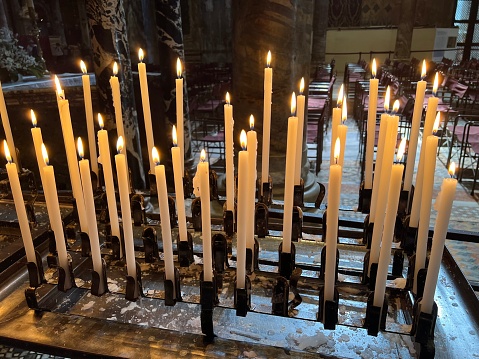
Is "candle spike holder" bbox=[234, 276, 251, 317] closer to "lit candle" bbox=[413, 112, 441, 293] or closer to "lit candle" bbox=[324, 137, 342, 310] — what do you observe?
"lit candle" bbox=[324, 137, 342, 310]

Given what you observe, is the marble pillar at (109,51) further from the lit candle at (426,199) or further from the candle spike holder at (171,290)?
the lit candle at (426,199)

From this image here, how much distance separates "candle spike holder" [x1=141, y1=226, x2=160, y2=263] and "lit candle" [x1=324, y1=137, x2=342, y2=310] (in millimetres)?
523

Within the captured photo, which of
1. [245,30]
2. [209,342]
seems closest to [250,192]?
[209,342]

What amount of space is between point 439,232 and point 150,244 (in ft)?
2.46

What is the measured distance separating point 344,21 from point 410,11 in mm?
3745

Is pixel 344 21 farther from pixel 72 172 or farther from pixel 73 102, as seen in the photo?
pixel 72 172

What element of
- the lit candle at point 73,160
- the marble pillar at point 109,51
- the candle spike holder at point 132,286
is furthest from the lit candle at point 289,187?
the marble pillar at point 109,51

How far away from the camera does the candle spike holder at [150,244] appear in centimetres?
113

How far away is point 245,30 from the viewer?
291 cm

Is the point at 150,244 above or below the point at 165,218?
below

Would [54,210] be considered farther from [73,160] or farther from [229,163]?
[229,163]

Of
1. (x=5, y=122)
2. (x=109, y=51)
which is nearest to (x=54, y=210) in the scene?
(x=5, y=122)

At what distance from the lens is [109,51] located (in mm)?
A: 3176

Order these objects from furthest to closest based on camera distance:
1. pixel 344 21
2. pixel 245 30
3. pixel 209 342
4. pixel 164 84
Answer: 1. pixel 344 21
2. pixel 164 84
3. pixel 245 30
4. pixel 209 342
